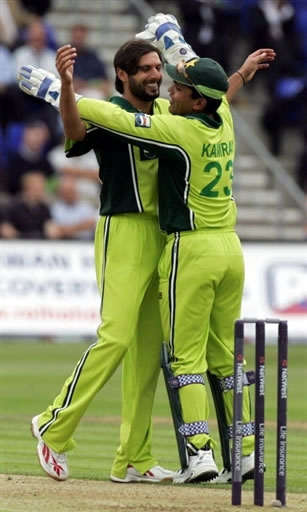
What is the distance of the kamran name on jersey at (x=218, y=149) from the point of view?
8.38 meters

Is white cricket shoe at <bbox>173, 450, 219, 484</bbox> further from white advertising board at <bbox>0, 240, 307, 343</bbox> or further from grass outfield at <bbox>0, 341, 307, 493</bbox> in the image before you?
white advertising board at <bbox>0, 240, 307, 343</bbox>

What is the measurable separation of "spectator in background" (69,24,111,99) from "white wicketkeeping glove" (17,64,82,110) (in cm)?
1439

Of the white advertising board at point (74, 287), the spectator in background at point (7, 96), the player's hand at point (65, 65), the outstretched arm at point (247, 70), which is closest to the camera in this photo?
the player's hand at point (65, 65)

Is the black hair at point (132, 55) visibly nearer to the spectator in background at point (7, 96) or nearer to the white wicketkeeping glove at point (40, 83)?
the white wicketkeeping glove at point (40, 83)

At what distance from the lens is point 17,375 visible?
1631 centimetres

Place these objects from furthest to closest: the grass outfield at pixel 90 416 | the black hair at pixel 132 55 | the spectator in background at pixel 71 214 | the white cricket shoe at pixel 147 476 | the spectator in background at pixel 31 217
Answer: the spectator in background at pixel 71 214
the spectator in background at pixel 31 217
the grass outfield at pixel 90 416
the white cricket shoe at pixel 147 476
the black hair at pixel 132 55

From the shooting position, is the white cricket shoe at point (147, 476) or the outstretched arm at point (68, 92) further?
the white cricket shoe at point (147, 476)

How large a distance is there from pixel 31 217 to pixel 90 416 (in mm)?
8272

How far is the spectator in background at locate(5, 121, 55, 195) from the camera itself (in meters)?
21.5

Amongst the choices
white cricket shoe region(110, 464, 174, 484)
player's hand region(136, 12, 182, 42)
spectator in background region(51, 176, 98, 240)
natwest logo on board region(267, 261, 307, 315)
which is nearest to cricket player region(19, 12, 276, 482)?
white cricket shoe region(110, 464, 174, 484)

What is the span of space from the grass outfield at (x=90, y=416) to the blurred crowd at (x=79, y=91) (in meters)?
2.13

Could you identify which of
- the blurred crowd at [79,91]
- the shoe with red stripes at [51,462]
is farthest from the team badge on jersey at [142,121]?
the blurred crowd at [79,91]

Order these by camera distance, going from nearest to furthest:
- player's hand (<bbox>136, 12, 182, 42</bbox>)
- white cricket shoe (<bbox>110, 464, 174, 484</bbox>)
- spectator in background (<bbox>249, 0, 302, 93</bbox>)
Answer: white cricket shoe (<bbox>110, 464, 174, 484</bbox>) < player's hand (<bbox>136, 12, 182, 42</bbox>) < spectator in background (<bbox>249, 0, 302, 93</bbox>)

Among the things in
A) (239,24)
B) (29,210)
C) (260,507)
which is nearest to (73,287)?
(29,210)
